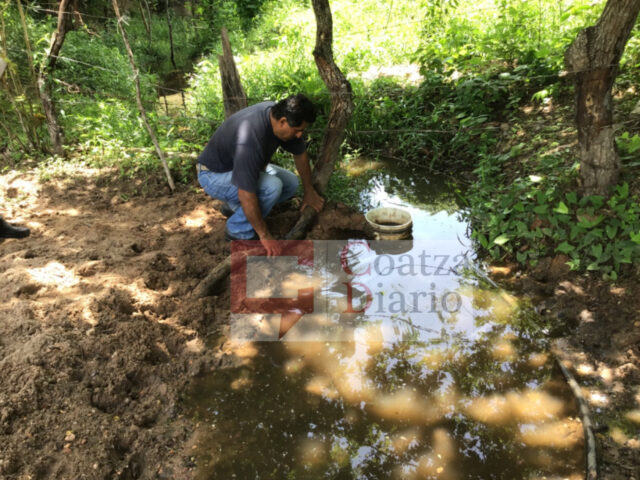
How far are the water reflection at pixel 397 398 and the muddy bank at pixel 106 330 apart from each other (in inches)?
9.8

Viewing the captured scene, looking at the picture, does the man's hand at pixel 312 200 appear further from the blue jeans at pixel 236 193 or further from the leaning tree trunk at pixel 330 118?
the blue jeans at pixel 236 193

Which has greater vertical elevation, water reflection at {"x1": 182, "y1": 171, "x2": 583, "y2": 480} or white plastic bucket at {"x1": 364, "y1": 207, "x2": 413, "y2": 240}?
white plastic bucket at {"x1": 364, "y1": 207, "x2": 413, "y2": 240}

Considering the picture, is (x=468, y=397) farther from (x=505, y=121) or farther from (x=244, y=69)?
(x=244, y=69)

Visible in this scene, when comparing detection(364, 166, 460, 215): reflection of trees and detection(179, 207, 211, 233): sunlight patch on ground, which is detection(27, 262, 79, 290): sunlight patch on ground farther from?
detection(364, 166, 460, 215): reflection of trees

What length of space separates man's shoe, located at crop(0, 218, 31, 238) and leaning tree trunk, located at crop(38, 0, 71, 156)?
165cm

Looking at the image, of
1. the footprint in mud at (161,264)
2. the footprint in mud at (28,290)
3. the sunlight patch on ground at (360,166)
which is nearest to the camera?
the footprint in mud at (28,290)

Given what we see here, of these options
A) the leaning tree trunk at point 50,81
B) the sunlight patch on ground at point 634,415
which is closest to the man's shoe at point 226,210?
the leaning tree trunk at point 50,81

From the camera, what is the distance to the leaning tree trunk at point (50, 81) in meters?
4.59

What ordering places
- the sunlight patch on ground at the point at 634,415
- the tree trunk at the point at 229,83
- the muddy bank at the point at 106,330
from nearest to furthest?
the muddy bank at the point at 106,330
the sunlight patch on ground at the point at 634,415
the tree trunk at the point at 229,83

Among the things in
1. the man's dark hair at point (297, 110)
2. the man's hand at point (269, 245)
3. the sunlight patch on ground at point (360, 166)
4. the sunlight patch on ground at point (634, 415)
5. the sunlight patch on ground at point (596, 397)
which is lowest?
the sunlight patch on ground at point (634, 415)

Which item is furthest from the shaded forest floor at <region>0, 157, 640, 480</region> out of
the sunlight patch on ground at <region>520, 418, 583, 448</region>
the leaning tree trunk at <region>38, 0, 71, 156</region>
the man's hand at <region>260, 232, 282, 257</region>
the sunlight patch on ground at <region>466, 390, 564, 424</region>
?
the leaning tree trunk at <region>38, 0, 71, 156</region>

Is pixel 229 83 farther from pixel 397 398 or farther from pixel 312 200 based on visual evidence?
pixel 397 398

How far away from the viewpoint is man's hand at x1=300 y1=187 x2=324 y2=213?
13.0 ft

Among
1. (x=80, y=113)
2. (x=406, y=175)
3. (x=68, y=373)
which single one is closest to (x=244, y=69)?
(x=80, y=113)
